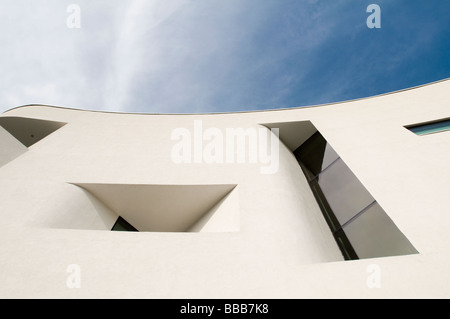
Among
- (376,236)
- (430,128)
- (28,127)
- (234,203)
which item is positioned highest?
(28,127)

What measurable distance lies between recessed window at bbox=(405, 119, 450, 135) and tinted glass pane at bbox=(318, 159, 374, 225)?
1.94 metres

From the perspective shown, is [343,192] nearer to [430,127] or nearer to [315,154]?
[315,154]

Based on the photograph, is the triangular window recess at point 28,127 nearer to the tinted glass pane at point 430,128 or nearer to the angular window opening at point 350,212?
the angular window opening at point 350,212

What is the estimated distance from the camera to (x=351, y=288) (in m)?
2.82

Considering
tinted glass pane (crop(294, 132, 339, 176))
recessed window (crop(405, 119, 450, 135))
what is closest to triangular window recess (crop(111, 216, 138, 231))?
tinted glass pane (crop(294, 132, 339, 176))

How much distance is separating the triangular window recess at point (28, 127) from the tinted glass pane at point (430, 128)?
948 centimetres

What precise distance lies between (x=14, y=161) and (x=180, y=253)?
14.7 ft

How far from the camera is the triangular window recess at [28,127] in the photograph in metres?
8.25

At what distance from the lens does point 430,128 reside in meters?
6.10

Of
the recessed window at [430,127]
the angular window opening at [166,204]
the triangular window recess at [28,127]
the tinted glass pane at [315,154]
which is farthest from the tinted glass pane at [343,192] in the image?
the triangular window recess at [28,127]

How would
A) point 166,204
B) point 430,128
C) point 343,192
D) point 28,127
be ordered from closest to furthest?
1. point 343,192
2. point 166,204
3. point 430,128
4. point 28,127

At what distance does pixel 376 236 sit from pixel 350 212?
87cm

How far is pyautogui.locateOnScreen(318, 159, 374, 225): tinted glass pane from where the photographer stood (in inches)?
196

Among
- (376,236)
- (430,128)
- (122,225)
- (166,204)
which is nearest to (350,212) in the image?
(376,236)
